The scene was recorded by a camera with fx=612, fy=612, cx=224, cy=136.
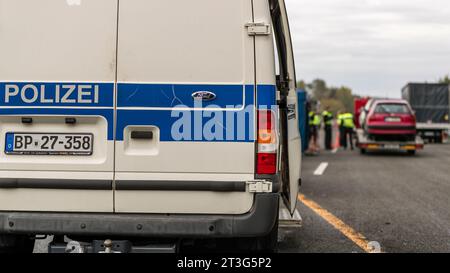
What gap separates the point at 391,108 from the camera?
19359 millimetres

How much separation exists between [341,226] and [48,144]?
4.24 m

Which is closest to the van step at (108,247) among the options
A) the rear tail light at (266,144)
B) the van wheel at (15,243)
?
the van wheel at (15,243)

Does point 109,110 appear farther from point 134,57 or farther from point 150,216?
point 150,216

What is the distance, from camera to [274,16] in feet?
15.7

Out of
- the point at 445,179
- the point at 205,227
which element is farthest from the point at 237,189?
the point at 445,179

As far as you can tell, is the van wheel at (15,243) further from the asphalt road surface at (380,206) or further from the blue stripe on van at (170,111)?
the asphalt road surface at (380,206)

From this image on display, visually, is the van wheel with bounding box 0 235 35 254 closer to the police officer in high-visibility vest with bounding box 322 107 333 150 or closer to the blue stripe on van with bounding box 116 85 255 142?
the blue stripe on van with bounding box 116 85 255 142

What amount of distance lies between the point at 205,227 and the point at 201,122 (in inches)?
27.5

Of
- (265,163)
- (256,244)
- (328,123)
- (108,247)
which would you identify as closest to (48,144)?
(108,247)

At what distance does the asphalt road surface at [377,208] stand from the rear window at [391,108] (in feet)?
12.7

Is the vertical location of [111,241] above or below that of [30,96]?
below

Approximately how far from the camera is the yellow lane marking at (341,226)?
639 cm

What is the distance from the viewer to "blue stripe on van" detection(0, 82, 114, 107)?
4.09 metres

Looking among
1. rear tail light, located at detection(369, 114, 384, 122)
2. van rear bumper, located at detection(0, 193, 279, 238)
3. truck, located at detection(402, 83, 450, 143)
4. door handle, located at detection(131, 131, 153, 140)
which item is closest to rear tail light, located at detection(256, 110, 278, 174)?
van rear bumper, located at detection(0, 193, 279, 238)
